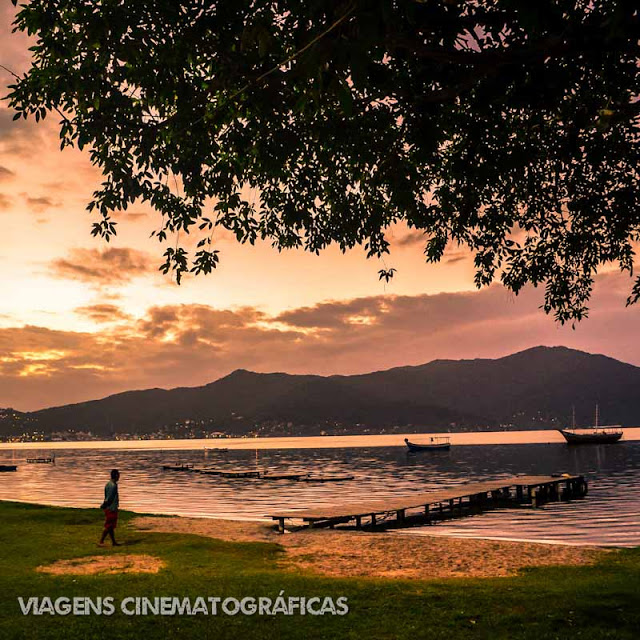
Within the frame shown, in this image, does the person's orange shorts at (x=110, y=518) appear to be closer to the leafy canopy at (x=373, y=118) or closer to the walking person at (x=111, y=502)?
the walking person at (x=111, y=502)

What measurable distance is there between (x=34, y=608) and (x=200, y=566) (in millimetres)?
6411

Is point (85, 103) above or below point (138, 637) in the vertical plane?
above

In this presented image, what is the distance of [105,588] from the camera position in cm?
1711

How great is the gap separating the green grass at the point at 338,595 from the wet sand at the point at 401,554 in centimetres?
129

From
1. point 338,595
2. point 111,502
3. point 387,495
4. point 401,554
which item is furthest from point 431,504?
point 338,595

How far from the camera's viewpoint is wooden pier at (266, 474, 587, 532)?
38.5 meters

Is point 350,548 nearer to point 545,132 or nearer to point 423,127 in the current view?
point 545,132

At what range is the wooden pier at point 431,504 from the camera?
38.5m

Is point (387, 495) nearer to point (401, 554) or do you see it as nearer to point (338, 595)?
point (401, 554)

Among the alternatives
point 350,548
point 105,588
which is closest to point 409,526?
point 350,548

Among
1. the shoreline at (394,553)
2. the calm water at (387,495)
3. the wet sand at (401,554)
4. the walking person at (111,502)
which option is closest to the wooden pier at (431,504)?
the calm water at (387,495)

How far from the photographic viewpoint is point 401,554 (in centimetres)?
2445

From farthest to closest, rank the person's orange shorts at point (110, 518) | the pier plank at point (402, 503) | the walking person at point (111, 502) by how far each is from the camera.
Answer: the pier plank at point (402, 503)
the person's orange shorts at point (110, 518)
the walking person at point (111, 502)

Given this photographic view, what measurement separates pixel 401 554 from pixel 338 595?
8647mm
